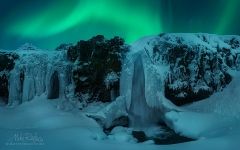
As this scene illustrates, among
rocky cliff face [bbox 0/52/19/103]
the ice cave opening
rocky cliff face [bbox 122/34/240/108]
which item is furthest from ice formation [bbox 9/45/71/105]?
rocky cliff face [bbox 122/34/240/108]

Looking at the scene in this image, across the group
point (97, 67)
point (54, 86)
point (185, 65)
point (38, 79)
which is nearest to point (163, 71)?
point (185, 65)

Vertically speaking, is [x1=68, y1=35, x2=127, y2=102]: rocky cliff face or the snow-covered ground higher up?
[x1=68, y1=35, x2=127, y2=102]: rocky cliff face

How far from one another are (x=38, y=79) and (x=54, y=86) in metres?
0.74

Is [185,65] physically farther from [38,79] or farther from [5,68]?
[5,68]

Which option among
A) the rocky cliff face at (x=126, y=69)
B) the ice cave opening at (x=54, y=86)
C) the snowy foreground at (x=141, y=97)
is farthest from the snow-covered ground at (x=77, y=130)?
the rocky cliff face at (x=126, y=69)

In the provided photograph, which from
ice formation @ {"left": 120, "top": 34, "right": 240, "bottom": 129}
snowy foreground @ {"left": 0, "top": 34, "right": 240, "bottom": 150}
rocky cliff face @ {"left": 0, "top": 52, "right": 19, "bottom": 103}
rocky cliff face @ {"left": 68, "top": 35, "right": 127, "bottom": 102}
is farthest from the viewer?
rocky cliff face @ {"left": 0, "top": 52, "right": 19, "bottom": 103}

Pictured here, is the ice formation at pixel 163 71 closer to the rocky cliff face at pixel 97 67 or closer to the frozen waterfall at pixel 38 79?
the rocky cliff face at pixel 97 67

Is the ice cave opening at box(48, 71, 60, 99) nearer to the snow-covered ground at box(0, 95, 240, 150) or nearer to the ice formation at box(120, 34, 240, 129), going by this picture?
the snow-covered ground at box(0, 95, 240, 150)

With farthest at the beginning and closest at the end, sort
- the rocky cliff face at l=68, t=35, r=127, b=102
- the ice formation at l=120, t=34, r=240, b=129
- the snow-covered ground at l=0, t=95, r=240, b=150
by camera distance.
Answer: the rocky cliff face at l=68, t=35, r=127, b=102 < the ice formation at l=120, t=34, r=240, b=129 < the snow-covered ground at l=0, t=95, r=240, b=150

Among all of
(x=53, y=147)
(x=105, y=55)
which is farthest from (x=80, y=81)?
(x=53, y=147)

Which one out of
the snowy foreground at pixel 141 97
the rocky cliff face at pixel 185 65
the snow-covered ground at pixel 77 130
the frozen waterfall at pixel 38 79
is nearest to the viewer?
the snow-covered ground at pixel 77 130

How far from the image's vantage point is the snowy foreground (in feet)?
37.0

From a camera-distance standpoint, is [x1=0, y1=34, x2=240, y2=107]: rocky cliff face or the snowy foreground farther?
[x1=0, y1=34, x2=240, y2=107]: rocky cliff face

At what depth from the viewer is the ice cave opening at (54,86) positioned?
1396 centimetres
